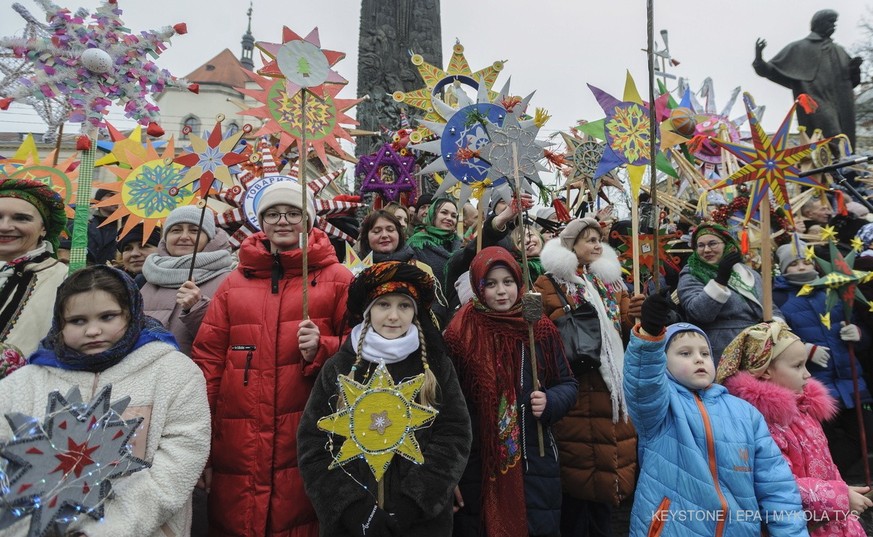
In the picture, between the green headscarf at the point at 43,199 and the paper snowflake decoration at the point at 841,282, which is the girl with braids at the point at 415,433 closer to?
the green headscarf at the point at 43,199

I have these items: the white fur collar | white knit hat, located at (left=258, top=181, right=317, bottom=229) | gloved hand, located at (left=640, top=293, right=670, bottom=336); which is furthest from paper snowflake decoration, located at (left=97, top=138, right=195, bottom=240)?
gloved hand, located at (left=640, top=293, right=670, bottom=336)

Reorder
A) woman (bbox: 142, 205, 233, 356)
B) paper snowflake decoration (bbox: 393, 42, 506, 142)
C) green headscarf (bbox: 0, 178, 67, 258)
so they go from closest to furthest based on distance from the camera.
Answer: green headscarf (bbox: 0, 178, 67, 258) → woman (bbox: 142, 205, 233, 356) → paper snowflake decoration (bbox: 393, 42, 506, 142)

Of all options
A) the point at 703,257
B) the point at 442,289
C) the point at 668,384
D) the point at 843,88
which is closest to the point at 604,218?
the point at 703,257

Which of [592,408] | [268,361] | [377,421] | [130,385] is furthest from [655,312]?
[130,385]

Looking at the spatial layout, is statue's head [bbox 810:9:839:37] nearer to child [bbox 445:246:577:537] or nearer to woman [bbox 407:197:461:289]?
woman [bbox 407:197:461:289]

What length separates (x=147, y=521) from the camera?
1730 mm

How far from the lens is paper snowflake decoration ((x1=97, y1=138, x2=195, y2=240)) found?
351 centimetres

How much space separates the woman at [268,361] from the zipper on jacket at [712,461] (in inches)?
62.0

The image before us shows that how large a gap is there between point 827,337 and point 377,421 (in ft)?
11.1

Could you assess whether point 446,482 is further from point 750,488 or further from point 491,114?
point 491,114

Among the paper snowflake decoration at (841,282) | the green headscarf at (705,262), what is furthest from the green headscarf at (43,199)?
the paper snowflake decoration at (841,282)

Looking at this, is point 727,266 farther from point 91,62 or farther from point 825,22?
point 825,22

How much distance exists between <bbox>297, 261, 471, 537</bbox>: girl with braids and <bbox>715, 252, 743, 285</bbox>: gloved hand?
6.33 feet

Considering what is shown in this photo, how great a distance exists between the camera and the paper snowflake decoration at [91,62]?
2.52m
